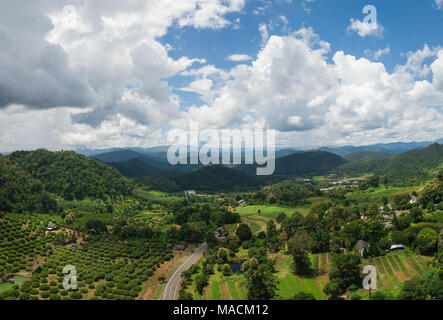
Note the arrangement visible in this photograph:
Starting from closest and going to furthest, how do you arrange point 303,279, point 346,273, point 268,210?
point 346,273 → point 303,279 → point 268,210

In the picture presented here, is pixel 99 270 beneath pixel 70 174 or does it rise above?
beneath

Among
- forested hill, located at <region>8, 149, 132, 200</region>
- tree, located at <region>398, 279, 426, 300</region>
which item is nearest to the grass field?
tree, located at <region>398, 279, 426, 300</region>

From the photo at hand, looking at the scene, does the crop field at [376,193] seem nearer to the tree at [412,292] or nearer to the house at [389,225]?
the house at [389,225]

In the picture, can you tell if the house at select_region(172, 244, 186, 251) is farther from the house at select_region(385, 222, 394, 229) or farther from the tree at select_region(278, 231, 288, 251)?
the house at select_region(385, 222, 394, 229)

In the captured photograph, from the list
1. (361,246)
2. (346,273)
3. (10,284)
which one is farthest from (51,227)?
(361,246)

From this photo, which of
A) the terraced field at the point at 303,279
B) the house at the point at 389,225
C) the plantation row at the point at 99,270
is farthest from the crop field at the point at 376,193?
the plantation row at the point at 99,270

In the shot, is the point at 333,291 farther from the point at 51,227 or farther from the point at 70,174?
the point at 70,174
